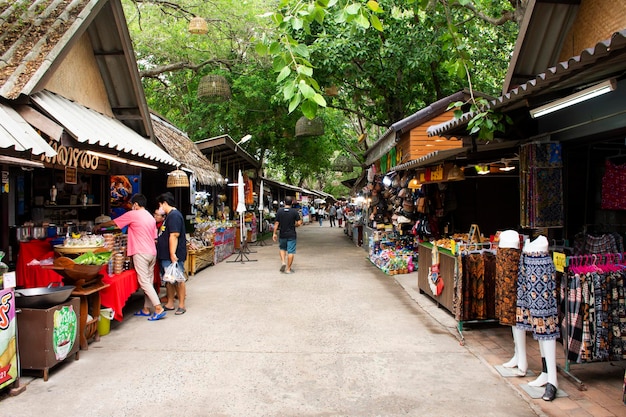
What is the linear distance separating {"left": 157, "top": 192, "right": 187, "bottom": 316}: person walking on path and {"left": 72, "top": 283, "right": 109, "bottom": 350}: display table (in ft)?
4.84

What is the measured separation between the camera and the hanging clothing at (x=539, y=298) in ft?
14.2

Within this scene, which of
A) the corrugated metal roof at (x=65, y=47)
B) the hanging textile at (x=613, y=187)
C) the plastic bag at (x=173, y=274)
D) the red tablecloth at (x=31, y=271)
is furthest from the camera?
the plastic bag at (x=173, y=274)

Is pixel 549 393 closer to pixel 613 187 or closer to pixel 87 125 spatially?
pixel 613 187

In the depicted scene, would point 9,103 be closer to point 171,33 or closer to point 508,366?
point 508,366

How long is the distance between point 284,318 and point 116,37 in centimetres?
560

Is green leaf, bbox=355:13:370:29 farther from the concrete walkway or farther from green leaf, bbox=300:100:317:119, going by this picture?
the concrete walkway

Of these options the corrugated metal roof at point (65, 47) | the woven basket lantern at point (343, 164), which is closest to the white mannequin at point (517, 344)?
the corrugated metal roof at point (65, 47)

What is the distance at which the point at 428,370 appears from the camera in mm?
4875

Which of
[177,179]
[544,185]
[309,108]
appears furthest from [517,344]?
[177,179]

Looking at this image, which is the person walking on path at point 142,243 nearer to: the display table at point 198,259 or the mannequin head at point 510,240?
the display table at point 198,259

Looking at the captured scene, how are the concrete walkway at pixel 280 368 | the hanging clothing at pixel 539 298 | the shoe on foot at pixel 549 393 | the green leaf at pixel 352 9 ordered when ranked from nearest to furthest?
the green leaf at pixel 352 9, the concrete walkway at pixel 280 368, the shoe on foot at pixel 549 393, the hanging clothing at pixel 539 298

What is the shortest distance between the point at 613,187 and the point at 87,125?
295 inches

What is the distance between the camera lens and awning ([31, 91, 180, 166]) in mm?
5295

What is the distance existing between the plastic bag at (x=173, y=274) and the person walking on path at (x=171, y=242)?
3.2 inches
